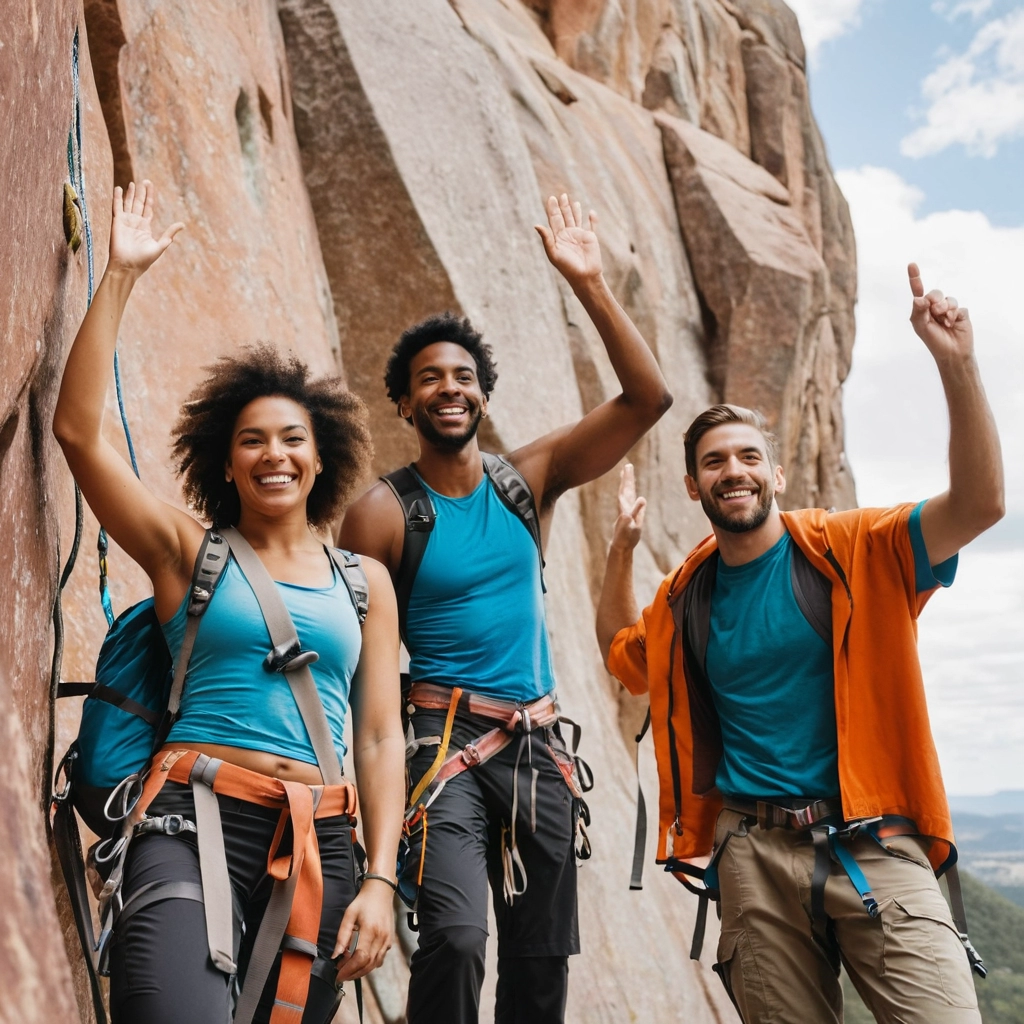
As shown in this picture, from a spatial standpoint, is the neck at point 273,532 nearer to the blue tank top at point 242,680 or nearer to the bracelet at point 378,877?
the blue tank top at point 242,680

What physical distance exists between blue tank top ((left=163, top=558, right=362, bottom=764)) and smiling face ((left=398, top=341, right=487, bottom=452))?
1519 mm

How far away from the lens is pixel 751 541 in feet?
14.5

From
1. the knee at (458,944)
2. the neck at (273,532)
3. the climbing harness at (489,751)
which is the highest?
the neck at (273,532)

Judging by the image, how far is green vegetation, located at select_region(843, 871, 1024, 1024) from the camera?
24.6m

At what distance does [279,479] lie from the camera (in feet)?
12.1

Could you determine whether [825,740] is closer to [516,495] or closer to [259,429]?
[516,495]

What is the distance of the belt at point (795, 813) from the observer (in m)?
3.92

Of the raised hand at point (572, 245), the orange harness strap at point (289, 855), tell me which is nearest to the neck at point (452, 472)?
the raised hand at point (572, 245)

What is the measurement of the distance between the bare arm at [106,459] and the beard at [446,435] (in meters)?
1.51

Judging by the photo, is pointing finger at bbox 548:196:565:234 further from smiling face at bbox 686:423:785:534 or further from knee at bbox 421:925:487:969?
knee at bbox 421:925:487:969

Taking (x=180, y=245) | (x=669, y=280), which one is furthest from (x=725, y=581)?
(x=669, y=280)

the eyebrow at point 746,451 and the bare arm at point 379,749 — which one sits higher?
the eyebrow at point 746,451

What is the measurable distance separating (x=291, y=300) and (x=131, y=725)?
5503 millimetres

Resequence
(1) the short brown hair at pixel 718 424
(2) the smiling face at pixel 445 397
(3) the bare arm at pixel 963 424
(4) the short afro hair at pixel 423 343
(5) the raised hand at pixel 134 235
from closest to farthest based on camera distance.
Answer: (5) the raised hand at pixel 134 235 → (3) the bare arm at pixel 963 424 → (1) the short brown hair at pixel 718 424 → (2) the smiling face at pixel 445 397 → (4) the short afro hair at pixel 423 343
